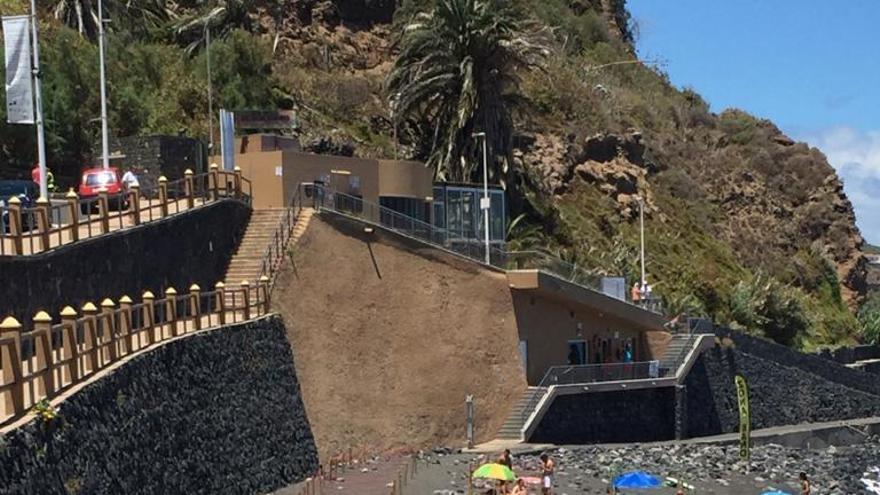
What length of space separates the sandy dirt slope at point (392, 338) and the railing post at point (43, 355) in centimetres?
1594

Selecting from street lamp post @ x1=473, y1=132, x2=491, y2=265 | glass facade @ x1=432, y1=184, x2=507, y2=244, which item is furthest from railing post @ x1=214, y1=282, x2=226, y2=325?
glass facade @ x1=432, y1=184, x2=507, y2=244

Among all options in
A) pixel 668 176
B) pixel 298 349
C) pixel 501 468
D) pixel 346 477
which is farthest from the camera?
pixel 668 176

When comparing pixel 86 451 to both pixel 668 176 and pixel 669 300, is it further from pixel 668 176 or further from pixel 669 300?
pixel 668 176

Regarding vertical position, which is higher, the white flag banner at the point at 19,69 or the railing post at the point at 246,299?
the white flag banner at the point at 19,69

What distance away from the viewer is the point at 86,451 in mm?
18219

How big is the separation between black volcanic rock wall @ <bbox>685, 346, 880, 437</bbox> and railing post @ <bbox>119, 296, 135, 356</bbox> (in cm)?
2547

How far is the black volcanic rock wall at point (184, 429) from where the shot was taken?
17.1 metres

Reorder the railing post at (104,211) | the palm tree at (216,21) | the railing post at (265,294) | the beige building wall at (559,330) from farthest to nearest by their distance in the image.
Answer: the palm tree at (216,21) → the beige building wall at (559,330) → the railing post at (265,294) → the railing post at (104,211)

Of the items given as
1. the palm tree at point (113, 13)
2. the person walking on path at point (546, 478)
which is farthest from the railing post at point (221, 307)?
the palm tree at point (113, 13)

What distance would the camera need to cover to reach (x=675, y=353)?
4381cm

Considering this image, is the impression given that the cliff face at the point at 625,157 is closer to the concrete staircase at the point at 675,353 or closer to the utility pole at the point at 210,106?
the utility pole at the point at 210,106

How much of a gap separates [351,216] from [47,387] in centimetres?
1902

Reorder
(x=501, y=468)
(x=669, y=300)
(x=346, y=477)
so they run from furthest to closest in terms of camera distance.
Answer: (x=669, y=300)
(x=346, y=477)
(x=501, y=468)

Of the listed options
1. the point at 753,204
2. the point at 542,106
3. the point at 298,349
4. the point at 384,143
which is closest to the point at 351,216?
the point at 298,349
